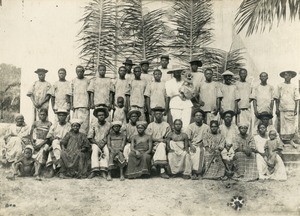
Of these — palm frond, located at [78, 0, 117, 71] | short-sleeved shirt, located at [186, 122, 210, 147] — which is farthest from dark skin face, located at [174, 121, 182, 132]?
palm frond, located at [78, 0, 117, 71]

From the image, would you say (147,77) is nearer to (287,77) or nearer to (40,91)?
(40,91)

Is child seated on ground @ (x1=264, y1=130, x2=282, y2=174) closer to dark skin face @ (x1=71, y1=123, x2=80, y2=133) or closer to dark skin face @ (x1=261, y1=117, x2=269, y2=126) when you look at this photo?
dark skin face @ (x1=261, y1=117, x2=269, y2=126)

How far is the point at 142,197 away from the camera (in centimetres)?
645

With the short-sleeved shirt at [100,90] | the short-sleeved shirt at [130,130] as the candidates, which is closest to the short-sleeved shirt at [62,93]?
the short-sleeved shirt at [100,90]

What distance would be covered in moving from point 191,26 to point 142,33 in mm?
956

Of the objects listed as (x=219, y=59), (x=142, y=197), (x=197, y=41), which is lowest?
(x=142, y=197)

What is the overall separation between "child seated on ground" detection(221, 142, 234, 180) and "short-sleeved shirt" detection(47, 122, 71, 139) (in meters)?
2.53

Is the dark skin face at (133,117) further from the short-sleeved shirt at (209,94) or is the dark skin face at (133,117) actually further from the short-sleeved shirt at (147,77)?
the short-sleeved shirt at (209,94)

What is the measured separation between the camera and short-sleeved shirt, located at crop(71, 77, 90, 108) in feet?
25.4

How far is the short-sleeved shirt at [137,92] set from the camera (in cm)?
777

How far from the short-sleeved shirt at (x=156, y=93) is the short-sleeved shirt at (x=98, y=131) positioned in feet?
2.89

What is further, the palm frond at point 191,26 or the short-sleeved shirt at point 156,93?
the palm frond at point 191,26

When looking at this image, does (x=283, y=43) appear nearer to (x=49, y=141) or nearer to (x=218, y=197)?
(x=218, y=197)

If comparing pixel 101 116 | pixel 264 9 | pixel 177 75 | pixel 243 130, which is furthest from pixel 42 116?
pixel 264 9
